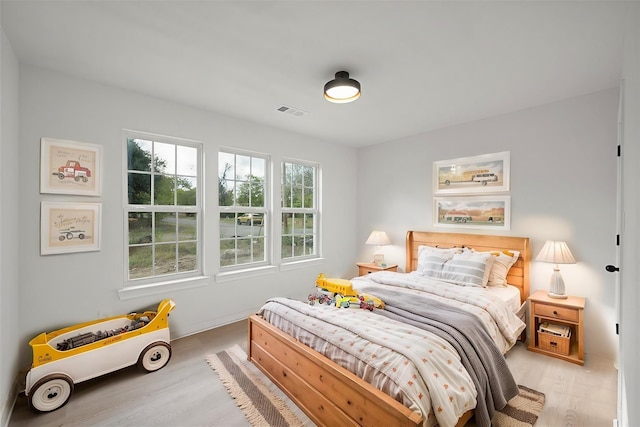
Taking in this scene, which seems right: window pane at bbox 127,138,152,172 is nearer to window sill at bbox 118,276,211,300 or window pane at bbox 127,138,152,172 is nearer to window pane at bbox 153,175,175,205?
window pane at bbox 153,175,175,205

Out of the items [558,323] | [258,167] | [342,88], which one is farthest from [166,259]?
[558,323]

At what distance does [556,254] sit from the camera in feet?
9.21

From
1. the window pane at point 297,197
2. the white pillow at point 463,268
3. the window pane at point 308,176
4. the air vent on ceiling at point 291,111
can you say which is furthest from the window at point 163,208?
the white pillow at point 463,268

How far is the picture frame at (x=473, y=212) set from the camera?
11.2 ft

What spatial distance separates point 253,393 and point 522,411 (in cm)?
195

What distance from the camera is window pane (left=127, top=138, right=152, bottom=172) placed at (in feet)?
9.60

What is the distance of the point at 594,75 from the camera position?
247cm

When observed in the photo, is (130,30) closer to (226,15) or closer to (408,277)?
(226,15)

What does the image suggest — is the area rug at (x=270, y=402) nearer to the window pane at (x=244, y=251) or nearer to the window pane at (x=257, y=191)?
the window pane at (x=244, y=251)

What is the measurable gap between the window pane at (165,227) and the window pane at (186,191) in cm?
19

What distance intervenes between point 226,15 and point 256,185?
2.35m

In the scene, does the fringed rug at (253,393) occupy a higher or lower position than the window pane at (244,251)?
lower

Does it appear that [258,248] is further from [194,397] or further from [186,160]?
[194,397]

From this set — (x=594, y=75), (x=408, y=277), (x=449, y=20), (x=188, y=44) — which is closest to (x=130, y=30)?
(x=188, y=44)
